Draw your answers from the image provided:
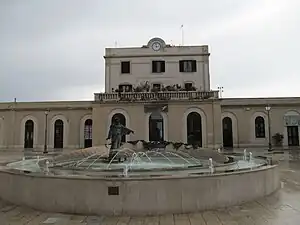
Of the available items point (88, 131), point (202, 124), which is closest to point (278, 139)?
point (202, 124)

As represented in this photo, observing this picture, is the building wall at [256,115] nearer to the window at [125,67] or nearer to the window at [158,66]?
the window at [158,66]

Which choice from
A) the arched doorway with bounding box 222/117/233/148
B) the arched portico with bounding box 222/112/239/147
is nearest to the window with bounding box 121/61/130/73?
the arched portico with bounding box 222/112/239/147

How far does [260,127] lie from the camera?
3481cm

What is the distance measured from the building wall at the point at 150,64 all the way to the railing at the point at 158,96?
11.3 feet

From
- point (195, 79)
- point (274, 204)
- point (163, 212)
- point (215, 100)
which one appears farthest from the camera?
point (195, 79)

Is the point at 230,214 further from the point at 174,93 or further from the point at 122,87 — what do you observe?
the point at 122,87

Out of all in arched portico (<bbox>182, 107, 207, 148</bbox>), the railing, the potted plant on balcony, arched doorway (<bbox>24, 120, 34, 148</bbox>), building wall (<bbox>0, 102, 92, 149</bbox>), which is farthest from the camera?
arched doorway (<bbox>24, 120, 34, 148</bbox>)

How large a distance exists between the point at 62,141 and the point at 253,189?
30196mm

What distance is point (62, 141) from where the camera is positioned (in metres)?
35.7

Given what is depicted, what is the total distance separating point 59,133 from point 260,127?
2133 cm

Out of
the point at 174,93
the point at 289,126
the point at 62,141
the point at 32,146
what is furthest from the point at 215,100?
the point at 32,146

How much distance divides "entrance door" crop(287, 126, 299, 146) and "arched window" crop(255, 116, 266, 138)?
8.55 feet

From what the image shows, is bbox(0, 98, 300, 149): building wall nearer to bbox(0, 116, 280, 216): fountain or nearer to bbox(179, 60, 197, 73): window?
bbox(179, 60, 197, 73): window

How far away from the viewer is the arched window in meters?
34.8
